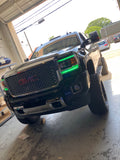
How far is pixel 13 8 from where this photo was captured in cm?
719

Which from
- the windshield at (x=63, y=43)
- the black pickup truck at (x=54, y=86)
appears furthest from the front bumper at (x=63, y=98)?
the windshield at (x=63, y=43)

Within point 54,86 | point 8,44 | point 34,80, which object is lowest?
point 54,86

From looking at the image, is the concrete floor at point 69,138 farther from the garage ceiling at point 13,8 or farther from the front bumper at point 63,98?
the garage ceiling at point 13,8

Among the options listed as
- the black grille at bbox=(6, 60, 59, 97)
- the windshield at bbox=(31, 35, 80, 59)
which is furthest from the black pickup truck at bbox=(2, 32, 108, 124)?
the windshield at bbox=(31, 35, 80, 59)

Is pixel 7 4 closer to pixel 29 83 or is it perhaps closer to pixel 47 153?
pixel 29 83

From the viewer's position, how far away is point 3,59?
5738 millimetres

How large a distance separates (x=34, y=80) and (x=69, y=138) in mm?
1098

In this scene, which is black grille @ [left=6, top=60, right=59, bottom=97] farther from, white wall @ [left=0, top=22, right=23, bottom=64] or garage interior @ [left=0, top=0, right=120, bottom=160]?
white wall @ [left=0, top=22, right=23, bottom=64]

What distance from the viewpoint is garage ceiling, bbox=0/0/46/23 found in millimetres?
6821

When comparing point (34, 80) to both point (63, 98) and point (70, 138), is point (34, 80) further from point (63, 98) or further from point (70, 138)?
point (70, 138)

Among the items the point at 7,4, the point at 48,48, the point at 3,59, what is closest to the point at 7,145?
the point at 48,48

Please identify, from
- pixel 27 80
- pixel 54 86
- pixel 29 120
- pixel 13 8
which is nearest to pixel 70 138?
pixel 54 86

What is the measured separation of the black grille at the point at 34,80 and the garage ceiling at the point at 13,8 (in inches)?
237

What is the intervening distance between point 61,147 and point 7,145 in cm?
126
